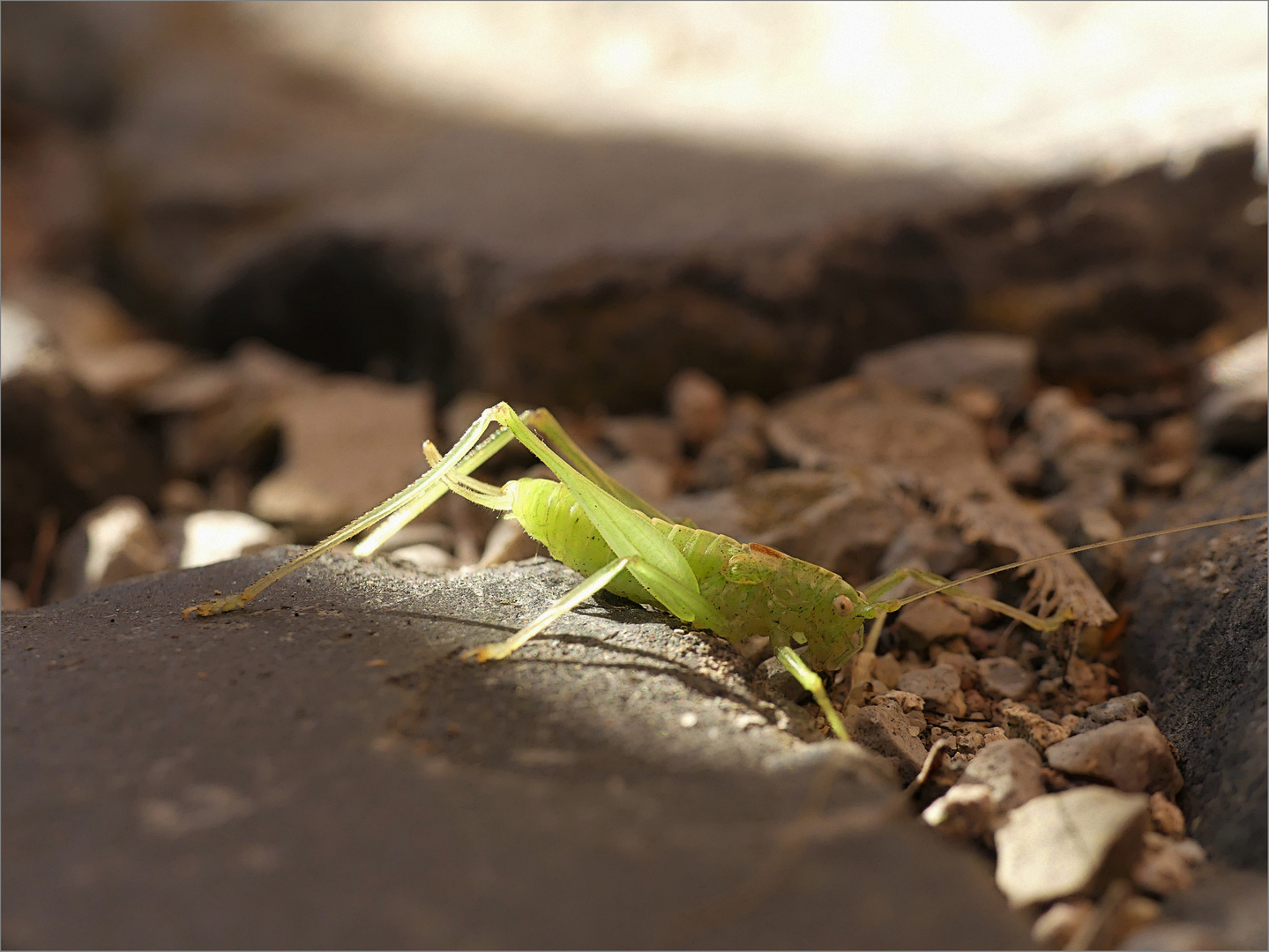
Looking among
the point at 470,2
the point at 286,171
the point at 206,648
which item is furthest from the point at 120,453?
the point at 470,2

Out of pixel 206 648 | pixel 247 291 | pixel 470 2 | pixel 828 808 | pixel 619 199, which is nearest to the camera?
pixel 828 808

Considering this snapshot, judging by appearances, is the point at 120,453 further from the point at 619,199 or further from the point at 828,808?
the point at 828,808

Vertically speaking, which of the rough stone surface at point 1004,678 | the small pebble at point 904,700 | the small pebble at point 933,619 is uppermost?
the small pebble at point 933,619

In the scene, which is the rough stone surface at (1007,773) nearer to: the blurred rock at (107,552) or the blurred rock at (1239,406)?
the blurred rock at (1239,406)

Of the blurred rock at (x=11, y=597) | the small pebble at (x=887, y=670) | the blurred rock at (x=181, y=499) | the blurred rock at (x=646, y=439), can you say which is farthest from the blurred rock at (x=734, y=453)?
the blurred rock at (x=11, y=597)

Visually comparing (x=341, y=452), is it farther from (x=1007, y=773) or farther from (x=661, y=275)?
(x=1007, y=773)

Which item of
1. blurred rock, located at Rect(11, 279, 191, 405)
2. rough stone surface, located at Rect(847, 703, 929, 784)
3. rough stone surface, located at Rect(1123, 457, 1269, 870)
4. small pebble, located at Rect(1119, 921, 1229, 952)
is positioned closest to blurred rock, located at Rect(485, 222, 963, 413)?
rough stone surface, located at Rect(1123, 457, 1269, 870)

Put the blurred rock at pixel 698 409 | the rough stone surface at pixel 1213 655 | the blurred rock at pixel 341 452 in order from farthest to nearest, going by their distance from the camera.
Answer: the blurred rock at pixel 698 409
the blurred rock at pixel 341 452
the rough stone surface at pixel 1213 655
